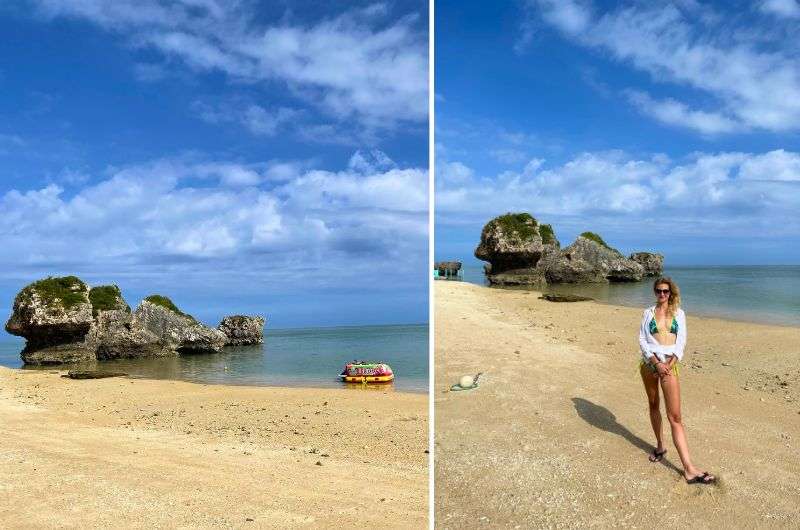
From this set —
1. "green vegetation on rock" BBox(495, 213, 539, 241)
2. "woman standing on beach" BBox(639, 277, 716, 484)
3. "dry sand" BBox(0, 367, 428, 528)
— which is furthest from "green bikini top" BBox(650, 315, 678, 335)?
"green vegetation on rock" BBox(495, 213, 539, 241)

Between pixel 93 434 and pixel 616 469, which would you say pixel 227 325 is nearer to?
pixel 93 434

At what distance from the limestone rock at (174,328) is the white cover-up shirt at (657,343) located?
97.6ft

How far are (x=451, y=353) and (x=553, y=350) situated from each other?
5.34ft

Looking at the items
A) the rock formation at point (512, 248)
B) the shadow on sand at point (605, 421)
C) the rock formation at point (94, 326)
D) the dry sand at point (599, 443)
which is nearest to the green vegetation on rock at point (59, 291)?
the rock formation at point (94, 326)

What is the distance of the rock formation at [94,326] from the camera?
25750 millimetres

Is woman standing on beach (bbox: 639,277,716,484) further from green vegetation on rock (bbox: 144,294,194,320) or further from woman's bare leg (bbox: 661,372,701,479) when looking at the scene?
green vegetation on rock (bbox: 144,294,194,320)

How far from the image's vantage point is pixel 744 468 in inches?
147

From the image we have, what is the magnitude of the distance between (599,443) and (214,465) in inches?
171

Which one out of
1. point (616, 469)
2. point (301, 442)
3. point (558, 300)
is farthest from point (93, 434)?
point (558, 300)

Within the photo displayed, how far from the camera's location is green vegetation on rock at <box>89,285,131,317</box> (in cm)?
2839

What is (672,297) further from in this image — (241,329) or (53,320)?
(241,329)

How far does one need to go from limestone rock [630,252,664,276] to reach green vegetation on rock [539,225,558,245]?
29.7 feet

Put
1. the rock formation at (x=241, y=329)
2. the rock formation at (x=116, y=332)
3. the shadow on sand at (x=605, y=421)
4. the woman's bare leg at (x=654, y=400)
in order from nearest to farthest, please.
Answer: the woman's bare leg at (x=654, y=400) → the shadow on sand at (x=605, y=421) → the rock formation at (x=116, y=332) → the rock formation at (x=241, y=329)

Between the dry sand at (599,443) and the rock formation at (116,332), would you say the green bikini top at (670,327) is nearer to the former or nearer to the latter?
the dry sand at (599,443)
